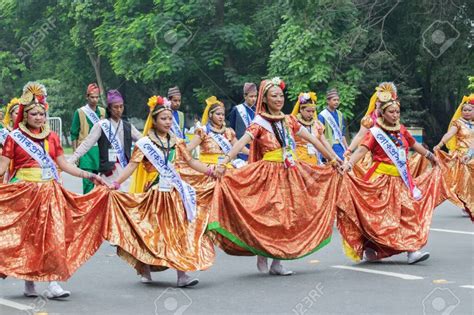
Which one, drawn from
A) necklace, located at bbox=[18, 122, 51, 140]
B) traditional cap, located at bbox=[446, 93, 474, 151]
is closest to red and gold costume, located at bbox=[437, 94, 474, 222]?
traditional cap, located at bbox=[446, 93, 474, 151]

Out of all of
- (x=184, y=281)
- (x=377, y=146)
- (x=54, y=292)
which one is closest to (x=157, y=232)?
(x=184, y=281)

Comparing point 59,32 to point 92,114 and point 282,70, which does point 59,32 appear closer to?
point 282,70

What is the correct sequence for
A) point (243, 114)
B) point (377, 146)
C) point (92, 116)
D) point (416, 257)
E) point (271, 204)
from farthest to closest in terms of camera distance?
point (243, 114)
point (92, 116)
point (377, 146)
point (416, 257)
point (271, 204)

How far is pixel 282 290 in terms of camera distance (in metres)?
8.63

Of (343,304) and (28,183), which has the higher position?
(28,183)

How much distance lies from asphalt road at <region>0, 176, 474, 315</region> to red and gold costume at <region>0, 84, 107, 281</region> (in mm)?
303

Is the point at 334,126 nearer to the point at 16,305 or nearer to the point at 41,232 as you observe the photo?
the point at 41,232

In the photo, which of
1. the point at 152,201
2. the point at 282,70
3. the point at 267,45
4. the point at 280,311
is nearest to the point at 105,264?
the point at 152,201

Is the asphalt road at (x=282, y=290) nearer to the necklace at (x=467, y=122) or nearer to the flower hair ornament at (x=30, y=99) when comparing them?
the flower hair ornament at (x=30, y=99)

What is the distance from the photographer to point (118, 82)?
162 feet

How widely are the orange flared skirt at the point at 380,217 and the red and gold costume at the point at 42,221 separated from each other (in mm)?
2611

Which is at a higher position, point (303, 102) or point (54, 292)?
point (303, 102)

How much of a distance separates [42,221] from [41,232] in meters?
0.09

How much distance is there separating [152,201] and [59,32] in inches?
1598
